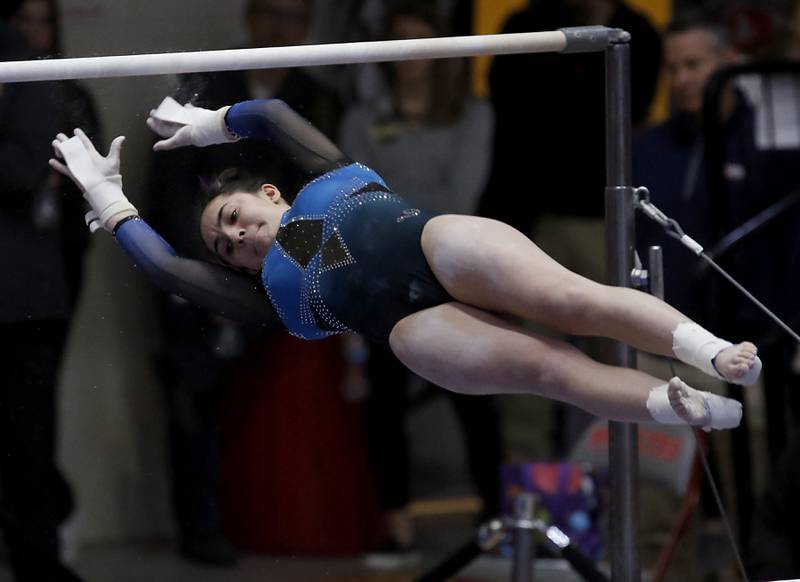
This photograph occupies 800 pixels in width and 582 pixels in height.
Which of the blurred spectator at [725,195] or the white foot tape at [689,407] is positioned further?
the blurred spectator at [725,195]

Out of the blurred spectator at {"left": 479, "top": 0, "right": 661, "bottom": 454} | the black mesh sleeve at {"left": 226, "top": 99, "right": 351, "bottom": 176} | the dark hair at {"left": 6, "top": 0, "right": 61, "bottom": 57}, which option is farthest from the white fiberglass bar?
the blurred spectator at {"left": 479, "top": 0, "right": 661, "bottom": 454}

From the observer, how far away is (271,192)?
230 cm

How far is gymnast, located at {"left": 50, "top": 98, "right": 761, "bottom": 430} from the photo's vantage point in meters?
1.94

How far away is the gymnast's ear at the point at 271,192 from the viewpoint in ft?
7.54

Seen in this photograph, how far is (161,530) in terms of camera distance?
329cm

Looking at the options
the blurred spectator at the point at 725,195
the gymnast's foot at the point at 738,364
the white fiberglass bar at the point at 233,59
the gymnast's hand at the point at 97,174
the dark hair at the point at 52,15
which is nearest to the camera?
the gymnast's foot at the point at 738,364

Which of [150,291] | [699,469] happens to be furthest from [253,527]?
[699,469]

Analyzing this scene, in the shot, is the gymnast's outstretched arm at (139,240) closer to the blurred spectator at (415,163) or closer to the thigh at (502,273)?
the thigh at (502,273)

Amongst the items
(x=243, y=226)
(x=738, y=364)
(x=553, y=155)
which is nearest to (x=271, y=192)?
(x=243, y=226)

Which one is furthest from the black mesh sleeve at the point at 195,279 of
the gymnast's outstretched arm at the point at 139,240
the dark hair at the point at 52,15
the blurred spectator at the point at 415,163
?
the blurred spectator at the point at 415,163

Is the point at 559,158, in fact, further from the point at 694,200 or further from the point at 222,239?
the point at 222,239

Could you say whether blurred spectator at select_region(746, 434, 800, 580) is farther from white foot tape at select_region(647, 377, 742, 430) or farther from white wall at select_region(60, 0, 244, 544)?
white wall at select_region(60, 0, 244, 544)

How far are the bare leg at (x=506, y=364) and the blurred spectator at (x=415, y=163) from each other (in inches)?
51.1

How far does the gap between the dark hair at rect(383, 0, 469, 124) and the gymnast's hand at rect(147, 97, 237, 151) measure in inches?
46.1
